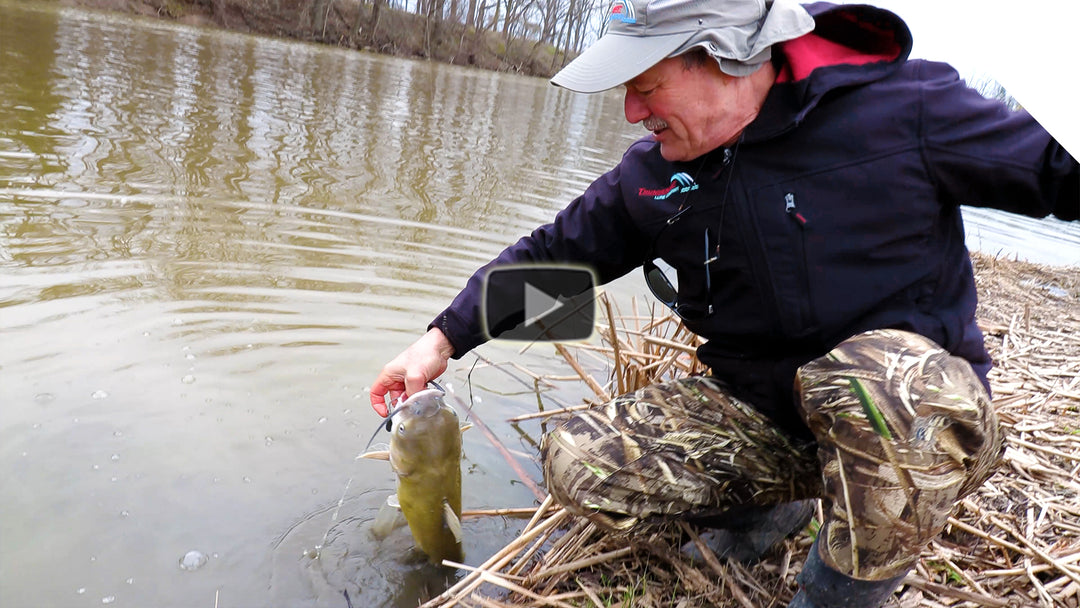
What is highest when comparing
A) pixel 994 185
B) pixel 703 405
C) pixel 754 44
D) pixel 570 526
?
pixel 754 44

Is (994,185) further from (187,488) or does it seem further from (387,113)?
(387,113)

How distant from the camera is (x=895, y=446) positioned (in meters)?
1.87

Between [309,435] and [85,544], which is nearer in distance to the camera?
[85,544]

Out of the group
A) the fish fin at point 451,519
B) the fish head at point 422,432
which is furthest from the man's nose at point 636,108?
the fish fin at point 451,519

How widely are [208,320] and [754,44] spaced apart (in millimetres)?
3764

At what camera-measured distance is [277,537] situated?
10.1ft

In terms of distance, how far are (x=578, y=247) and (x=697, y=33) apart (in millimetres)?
905

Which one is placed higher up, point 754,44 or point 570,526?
point 754,44

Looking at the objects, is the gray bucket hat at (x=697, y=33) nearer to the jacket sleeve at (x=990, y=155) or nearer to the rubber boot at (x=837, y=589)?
the jacket sleeve at (x=990, y=155)

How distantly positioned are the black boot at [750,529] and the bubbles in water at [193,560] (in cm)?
184

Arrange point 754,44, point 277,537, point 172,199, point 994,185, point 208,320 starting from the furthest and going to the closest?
point 172,199 < point 208,320 < point 277,537 < point 754,44 < point 994,185

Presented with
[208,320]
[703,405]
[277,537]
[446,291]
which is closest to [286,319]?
[208,320]

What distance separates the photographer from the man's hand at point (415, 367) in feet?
8.61

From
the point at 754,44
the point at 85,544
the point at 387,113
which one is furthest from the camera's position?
the point at 387,113
